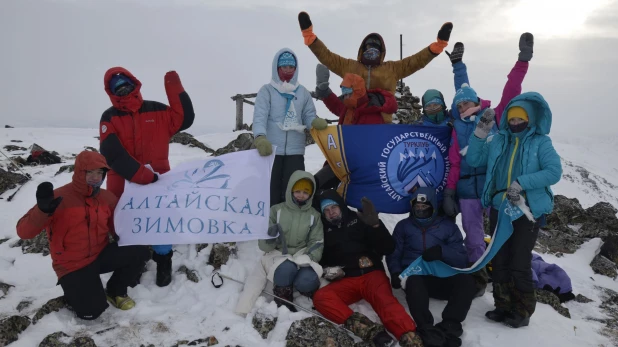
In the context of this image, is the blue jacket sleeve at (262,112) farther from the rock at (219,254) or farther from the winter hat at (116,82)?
the rock at (219,254)

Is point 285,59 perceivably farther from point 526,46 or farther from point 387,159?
point 526,46

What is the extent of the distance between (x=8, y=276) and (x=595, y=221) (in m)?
13.0

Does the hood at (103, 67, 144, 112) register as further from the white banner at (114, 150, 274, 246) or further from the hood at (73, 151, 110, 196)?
the white banner at (114, 150, 274, 246)

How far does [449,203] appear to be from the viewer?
4.67 m

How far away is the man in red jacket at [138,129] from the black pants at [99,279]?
328 millimetres

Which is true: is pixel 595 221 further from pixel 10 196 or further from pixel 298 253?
pixel 10 196

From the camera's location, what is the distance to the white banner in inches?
170

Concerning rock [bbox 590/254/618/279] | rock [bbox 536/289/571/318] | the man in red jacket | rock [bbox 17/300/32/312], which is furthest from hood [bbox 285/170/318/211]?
rock [bbox 590/254/618/279]

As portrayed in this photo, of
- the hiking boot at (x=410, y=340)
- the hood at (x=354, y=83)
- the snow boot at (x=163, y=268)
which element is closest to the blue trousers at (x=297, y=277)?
the hiking boot at (x=410, y=340)

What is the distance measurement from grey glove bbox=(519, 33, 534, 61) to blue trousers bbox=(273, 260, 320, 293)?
136 inches

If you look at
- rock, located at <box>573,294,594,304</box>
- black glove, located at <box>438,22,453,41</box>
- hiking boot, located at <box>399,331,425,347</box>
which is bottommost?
rock, located at <box>573,294,594,304</box>

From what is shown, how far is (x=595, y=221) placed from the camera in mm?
10742

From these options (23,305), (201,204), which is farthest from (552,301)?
(23,305)

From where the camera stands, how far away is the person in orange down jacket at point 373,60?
5.42 metres
